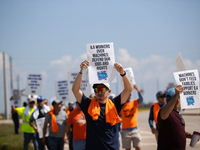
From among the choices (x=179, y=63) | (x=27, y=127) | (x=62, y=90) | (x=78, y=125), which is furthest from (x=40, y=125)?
(x=179, y=63)

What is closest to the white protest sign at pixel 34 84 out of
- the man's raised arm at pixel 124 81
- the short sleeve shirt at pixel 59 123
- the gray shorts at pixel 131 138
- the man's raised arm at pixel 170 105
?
the short sleeve shirt at pixel 59 123

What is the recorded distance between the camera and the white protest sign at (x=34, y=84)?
1159 centimetres

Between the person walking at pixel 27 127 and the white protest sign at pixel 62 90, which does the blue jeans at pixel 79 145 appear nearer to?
the person walking at pixel 27 127

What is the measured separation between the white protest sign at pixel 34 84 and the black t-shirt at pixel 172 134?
26.3ft

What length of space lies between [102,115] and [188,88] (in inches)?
59.5

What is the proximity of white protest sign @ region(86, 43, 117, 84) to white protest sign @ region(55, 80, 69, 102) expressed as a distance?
6362 mm

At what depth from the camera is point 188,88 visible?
4680 mm

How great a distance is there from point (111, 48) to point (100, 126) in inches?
52.0

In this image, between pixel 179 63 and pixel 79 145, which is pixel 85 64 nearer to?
pixel 179 63

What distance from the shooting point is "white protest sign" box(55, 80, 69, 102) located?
10.9m

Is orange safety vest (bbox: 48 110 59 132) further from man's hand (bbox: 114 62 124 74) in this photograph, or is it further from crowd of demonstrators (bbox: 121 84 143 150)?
man's hand (bbox: 114 62 124 74)

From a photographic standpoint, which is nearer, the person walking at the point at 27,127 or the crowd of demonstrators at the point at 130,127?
the crowd of demonstrators at the point at 130,127

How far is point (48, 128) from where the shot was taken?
26.8ft

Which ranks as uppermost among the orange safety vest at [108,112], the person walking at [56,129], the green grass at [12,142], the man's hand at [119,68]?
the man's hand at [119,68]
